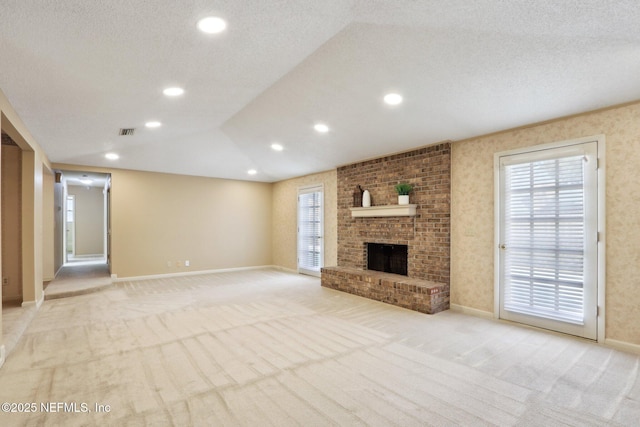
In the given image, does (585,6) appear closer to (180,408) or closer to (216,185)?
(180,408)

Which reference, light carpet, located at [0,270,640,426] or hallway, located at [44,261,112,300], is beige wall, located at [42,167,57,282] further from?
light carpet, located at [0,270,640,426]

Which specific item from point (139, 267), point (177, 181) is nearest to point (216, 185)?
point (177, 181)

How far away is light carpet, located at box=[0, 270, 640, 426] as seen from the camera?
2.19m

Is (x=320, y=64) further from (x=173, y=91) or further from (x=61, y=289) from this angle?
(x=61, y=289)

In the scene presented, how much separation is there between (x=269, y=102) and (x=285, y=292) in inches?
130

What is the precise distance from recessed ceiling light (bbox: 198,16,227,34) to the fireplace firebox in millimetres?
4336

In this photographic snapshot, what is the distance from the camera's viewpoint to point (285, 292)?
5.95 m

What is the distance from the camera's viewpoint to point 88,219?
1134 centimetres

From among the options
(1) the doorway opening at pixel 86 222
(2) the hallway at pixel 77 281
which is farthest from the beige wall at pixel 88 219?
(2) the hallway at pixel 77 281

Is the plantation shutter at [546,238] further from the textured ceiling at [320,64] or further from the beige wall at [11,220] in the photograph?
the beige wall at [11,220]

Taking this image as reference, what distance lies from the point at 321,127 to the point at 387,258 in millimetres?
2606

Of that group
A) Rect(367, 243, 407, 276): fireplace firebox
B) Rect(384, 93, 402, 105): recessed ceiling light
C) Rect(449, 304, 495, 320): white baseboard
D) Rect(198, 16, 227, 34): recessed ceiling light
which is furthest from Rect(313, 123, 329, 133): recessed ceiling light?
Rect(449, 304, 495, 320): white baseboard

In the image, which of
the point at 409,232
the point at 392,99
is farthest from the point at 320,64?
the point at 409,232

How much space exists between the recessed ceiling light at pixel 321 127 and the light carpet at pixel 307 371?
2.75 m
